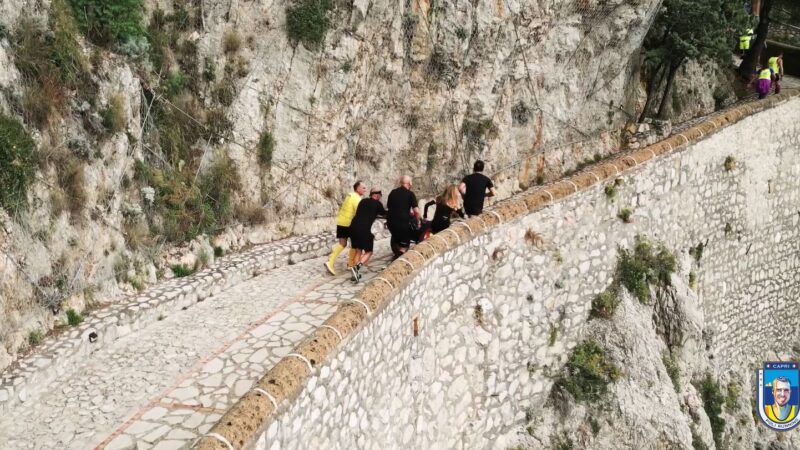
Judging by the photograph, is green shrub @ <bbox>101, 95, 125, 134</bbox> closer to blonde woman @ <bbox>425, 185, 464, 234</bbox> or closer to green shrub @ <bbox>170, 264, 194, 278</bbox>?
green shrub @ <bbox>170, 264, 194, 278</bbox>

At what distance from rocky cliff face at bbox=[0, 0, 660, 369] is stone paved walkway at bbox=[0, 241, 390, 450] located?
3.16 feet

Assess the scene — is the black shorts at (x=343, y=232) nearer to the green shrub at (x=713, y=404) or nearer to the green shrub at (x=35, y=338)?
the green shrub at (x=35, y=338)

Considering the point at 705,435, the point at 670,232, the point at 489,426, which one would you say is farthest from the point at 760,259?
the point at 489,426

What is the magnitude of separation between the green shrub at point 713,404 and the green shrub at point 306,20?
10.6 metres

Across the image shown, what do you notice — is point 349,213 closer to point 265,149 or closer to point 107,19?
point 265,149

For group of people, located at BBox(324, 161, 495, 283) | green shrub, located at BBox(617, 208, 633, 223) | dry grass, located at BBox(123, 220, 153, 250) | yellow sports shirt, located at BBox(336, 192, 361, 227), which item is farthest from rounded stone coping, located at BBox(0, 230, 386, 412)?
green shrub, located at BBox(617, 208, 633, 223)

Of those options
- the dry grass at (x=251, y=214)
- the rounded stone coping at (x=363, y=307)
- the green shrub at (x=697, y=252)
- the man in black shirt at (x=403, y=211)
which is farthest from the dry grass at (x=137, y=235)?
the green shrub at (x=697, y=252)

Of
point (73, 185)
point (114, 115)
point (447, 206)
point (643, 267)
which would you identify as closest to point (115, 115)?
point (114, 115)

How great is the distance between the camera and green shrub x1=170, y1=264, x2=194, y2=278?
9898 millimetres

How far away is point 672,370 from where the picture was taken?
12.0 meters

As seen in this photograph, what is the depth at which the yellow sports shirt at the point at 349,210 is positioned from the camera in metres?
9.68

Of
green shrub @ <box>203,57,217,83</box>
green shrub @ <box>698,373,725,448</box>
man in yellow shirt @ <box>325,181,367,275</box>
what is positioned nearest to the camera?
man in yellow shirt @ <box>325,181,367,275</box>

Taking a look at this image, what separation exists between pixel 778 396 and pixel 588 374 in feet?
21.9

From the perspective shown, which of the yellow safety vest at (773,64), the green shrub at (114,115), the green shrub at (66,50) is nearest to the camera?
the green shrub at (66,50)
